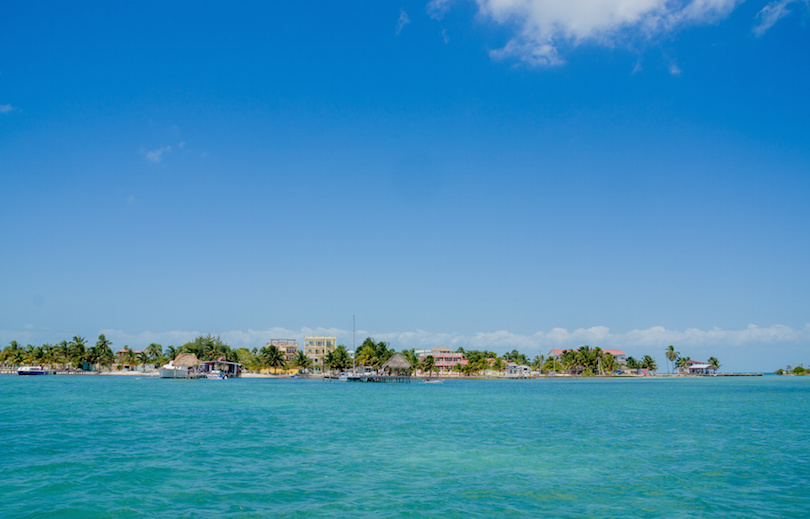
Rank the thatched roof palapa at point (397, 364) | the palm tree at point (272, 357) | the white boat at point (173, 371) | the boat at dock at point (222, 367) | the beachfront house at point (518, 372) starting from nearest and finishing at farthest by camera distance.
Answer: the white boat at point (173, 371)
the thatched roof palapa at point (397, 364)
the boat at dock at point (222, 367)
the palm tree at point (272, 357)
the beachfront house at point (518, 372)

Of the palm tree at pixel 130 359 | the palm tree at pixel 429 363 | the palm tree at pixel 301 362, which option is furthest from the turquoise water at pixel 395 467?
the palm tree at pixel 130 359

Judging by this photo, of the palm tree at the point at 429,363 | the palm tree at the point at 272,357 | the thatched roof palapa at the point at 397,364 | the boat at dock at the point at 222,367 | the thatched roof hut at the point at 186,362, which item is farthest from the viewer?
the palm tree at the point at 429,363

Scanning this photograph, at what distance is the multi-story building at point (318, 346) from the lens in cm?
16950

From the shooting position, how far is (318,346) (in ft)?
561

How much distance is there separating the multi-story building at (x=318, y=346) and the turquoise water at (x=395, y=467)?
135 metres

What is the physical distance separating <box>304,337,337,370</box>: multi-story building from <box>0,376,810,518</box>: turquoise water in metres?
135

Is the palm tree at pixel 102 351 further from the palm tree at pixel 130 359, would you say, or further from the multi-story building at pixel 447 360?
the multi-story building at pixel 447 360

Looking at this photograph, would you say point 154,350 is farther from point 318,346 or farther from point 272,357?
point 318,346

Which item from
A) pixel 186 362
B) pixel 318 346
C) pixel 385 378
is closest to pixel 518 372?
pixel 385 378

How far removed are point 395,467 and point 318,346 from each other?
508 ft

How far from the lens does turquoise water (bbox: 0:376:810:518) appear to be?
14.6 metres

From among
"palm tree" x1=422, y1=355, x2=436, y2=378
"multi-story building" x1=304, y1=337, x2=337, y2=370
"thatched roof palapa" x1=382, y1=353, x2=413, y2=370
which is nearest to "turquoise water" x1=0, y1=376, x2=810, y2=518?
"thatched roof palapa" x1=382, y1=353, x2=413, y2=370

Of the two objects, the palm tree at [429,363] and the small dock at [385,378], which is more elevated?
the palm tree at [429,363]

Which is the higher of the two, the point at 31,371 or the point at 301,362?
the point at 301,362
